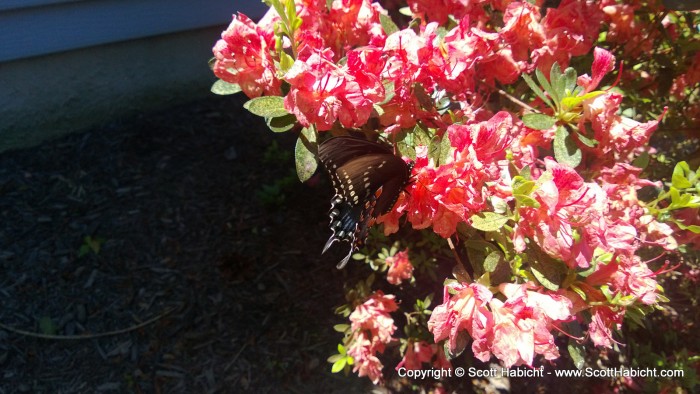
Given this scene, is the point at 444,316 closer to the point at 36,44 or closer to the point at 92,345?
the point at 92,345

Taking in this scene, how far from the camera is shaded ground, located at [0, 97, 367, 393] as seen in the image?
197 centimetres

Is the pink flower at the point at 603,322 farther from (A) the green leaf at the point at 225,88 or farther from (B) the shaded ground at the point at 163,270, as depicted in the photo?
(B) the shaded ground at the point at 163,270

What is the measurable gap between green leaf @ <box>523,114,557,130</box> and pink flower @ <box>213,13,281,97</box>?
0.59 meters

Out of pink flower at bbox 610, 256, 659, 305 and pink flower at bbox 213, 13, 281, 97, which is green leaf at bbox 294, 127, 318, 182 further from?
pink flower at bbox 610, 256, 659, 305

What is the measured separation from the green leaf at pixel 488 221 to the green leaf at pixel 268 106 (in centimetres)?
48

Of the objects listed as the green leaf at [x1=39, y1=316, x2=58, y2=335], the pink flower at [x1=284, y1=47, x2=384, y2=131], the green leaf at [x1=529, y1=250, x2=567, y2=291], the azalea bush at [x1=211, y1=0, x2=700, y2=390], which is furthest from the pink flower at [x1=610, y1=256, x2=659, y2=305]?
the green leaf at [x1=39, y1=316, x2=58, y2=335]

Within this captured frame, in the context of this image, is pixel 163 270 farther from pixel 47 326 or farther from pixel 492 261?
pixel 492 261

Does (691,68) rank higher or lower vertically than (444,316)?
higher

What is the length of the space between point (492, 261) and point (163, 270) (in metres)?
1.64

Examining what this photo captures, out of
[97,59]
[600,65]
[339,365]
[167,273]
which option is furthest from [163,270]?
[600,65]

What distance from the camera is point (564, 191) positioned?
98 cm

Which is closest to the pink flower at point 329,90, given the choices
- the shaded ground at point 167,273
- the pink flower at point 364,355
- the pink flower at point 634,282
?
the pink flower at point 634,282

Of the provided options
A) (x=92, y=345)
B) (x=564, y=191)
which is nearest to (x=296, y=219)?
(x=92, y=345)

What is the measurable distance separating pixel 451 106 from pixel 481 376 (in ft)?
4.01
